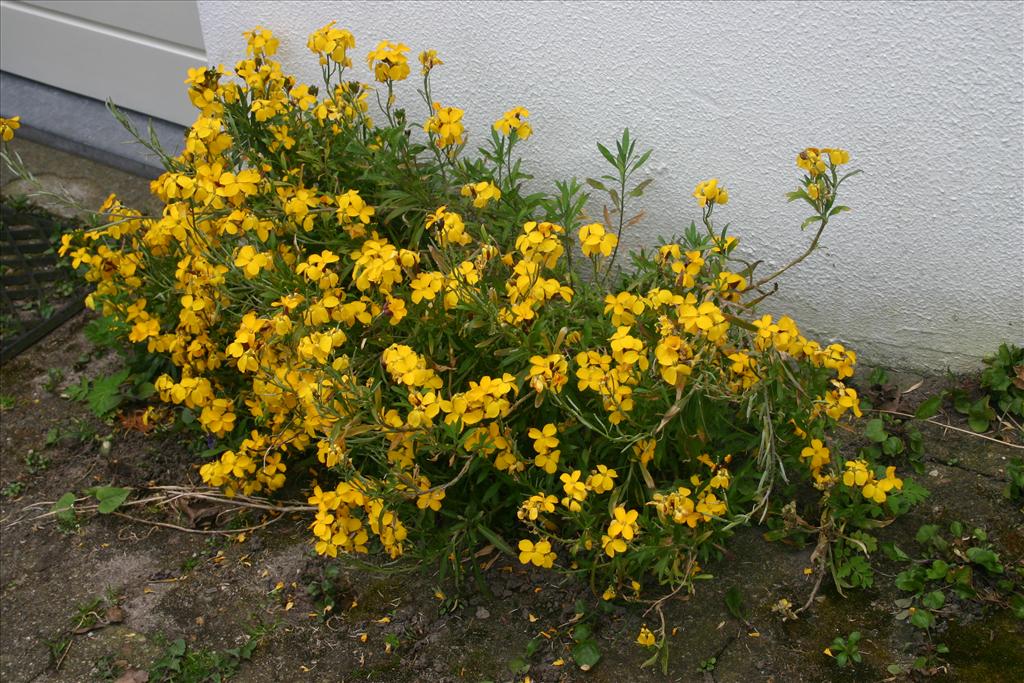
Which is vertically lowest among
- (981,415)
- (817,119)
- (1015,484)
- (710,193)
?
(1015,484)

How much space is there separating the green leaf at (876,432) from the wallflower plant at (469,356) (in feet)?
0.43

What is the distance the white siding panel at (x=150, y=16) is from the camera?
4.33 m

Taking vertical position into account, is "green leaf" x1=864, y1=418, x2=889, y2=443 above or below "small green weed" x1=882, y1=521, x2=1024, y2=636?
above

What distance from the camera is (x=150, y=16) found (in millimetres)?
4461

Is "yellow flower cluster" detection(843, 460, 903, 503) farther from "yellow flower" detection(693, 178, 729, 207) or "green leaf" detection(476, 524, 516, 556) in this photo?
"green leaf" detection(476, 524, 516, 556)

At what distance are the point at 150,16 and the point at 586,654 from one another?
11.5ft

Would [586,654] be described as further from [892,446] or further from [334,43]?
[334,43]

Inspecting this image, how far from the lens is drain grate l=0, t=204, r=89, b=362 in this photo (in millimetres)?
3957

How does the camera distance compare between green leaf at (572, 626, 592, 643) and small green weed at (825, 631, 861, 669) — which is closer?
A: small green weed at (825, 631, 861, 669)

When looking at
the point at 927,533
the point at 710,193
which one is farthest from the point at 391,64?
the point at 927,533

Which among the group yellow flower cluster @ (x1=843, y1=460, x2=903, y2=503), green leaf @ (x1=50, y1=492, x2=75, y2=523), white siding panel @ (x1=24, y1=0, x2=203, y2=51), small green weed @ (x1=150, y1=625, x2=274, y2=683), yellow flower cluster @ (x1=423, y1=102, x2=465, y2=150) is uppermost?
white siding panel @ (x1=24, y1=0, x2=203, y2=51)

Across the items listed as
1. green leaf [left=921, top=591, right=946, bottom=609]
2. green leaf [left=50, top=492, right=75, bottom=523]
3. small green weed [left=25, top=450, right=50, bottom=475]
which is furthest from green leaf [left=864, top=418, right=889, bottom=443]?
small green weed [left=25, top=450, right=50, bottom=475]

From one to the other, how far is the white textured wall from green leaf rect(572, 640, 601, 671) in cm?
129

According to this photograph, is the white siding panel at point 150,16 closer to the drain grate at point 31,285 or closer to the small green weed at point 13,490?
the drain grate at point 31,285
